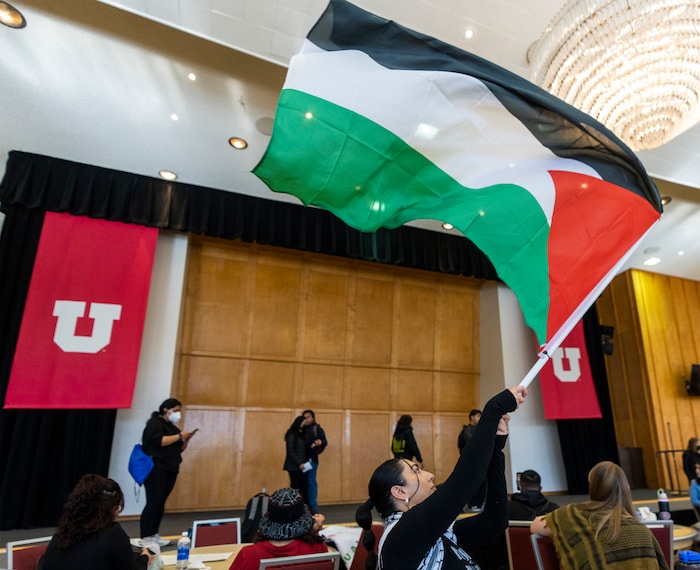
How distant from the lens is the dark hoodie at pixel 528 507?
9.29ft

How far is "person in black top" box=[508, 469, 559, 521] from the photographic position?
112 inches

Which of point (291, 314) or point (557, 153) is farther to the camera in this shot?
point (291, 314)

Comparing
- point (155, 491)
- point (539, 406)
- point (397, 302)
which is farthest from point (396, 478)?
point (539, 406)

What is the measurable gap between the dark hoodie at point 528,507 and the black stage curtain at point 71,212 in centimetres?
465

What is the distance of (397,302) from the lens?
8.07m

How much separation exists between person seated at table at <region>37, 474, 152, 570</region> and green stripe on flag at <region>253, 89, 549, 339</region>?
1499 millimetres

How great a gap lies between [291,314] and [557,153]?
5863mm

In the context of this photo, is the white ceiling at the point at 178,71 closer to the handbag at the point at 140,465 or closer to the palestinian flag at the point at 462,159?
the palestinian flag at the point at 462,159

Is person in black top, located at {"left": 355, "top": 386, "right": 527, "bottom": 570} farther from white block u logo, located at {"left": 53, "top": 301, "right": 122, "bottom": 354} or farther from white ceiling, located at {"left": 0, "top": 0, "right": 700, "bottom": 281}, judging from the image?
white block u logo, located at {"left": 53, "top": 301, "right": 122, "bottom": 354}

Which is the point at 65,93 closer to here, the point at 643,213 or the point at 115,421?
the point at 115,421

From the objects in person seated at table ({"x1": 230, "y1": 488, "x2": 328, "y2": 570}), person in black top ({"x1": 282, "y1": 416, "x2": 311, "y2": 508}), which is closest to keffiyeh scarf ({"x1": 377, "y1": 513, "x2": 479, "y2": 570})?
person seated at table ({"x1": 230, "y1": 488, "x2": 328, "y2": 570})

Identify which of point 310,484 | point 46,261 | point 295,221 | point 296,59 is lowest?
point 310,484

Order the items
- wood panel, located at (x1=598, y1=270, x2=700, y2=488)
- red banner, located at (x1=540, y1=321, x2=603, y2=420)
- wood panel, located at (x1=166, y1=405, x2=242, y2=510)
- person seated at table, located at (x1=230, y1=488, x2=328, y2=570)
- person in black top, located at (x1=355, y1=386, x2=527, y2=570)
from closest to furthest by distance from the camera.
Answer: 1. person in black top, located at (x1=355, y1=386, x2=527, y2=570)
2. person seated at table, located at (x1=230, y1=488, x2=328, y2=570)
3. wood panel, located at (x1=166, y1=405, x2=242, y2=510)
4. red banner, located at (x1=540, y1=321, x2=603, y2=420)
5. wood panel, located at (x1=598, y1=270, x2=700, y2=488)

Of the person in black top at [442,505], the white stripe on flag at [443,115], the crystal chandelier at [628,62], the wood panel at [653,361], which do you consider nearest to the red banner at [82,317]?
the white stripe on flag at [443,115]
